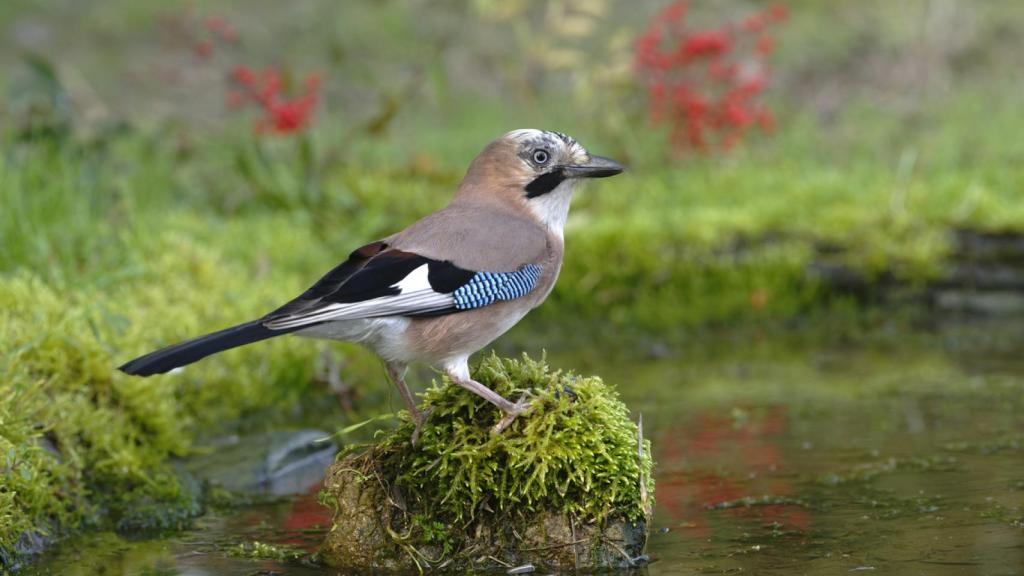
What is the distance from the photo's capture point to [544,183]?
5.30 metres

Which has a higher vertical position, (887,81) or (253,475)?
(887,81)

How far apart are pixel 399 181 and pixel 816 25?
21.5ft

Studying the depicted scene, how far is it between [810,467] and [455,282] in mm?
1931

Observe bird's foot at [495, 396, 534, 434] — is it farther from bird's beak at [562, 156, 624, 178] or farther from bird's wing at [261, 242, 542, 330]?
bird's beak at [562, 156, 624, 178]

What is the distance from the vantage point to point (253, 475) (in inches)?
234

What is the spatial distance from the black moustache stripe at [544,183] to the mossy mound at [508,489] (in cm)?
81

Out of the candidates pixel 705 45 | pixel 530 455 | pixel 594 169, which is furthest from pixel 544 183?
pixel 705 45

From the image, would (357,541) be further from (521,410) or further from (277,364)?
(277,364)

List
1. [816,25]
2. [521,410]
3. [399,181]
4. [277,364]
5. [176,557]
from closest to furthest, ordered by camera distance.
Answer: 1. [521,410]
2. [176,557]
3. [277,364]
4. [399,181]
5. [816,25]

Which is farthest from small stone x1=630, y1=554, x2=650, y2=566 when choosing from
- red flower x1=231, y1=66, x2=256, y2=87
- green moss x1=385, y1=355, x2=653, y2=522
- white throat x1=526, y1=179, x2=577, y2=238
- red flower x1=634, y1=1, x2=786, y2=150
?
red flower x1=634, y1=1, x2=786, y2=150

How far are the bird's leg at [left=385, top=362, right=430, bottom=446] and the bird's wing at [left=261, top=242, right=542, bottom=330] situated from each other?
1.01 feet

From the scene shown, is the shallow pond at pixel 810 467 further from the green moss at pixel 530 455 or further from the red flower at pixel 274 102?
the red flower at pixel 274 102

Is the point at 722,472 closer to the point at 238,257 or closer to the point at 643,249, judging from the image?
the point at 643,249

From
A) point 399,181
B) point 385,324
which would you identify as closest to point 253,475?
point 385,324
